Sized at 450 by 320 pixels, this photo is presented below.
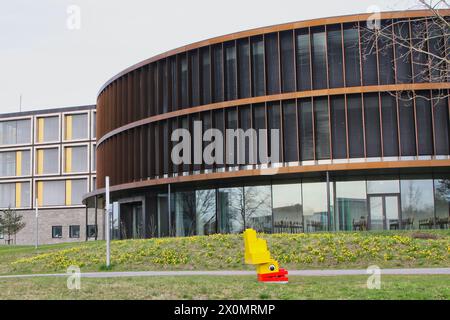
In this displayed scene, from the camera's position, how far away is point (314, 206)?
120 feet

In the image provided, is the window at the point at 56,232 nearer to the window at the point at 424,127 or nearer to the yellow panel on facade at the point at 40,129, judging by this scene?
the yellow panel on facade at the point at 40,129

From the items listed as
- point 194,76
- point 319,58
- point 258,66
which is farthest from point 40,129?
point 319,58

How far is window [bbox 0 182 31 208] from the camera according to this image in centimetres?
7644

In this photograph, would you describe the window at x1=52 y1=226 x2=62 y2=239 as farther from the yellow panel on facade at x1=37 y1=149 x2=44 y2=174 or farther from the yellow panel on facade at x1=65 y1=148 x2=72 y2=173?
the yellow panel on facade at x1=37 y1=149 x2=44 y2=174

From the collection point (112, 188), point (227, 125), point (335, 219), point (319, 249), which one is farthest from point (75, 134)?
point (319, 249)

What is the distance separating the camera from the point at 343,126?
34.5m

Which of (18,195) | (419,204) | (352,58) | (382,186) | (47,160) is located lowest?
(419,204)

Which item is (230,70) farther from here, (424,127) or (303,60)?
(424,127)

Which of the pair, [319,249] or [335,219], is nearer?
[319,249]

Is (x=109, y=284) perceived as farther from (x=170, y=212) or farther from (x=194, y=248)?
(x=170, y=212)

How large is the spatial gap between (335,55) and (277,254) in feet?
46.6

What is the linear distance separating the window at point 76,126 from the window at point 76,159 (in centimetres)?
135

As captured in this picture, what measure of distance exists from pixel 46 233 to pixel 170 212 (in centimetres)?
3825

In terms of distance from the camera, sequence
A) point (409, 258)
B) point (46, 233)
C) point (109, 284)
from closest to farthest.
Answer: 1. point (109, 284)
2. point (409, 258)
3. point (46, 233)
